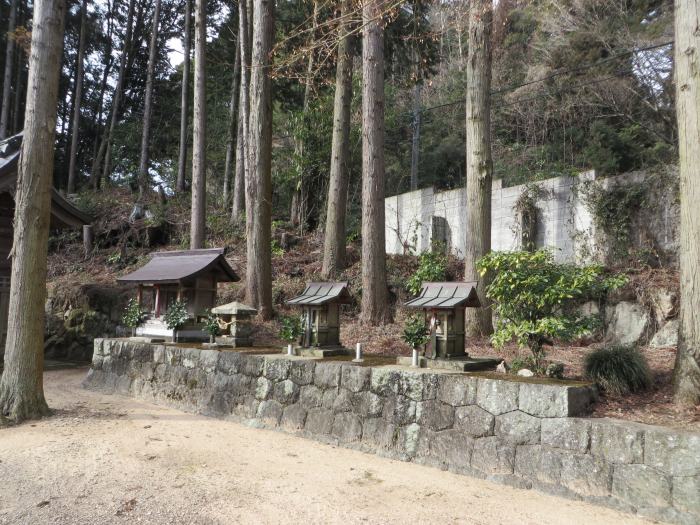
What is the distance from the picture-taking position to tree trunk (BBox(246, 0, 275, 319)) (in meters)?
10.4

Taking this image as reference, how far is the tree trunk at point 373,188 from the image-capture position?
974 centimetres

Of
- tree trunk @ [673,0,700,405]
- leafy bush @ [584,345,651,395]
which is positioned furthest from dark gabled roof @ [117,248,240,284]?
tree trunk @ [673,0,700,405]

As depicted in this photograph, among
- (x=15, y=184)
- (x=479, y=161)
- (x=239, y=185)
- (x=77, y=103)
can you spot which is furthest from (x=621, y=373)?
(x=77, y=103)

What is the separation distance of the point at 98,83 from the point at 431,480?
2712 centimetres

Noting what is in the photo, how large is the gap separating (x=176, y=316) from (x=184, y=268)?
0.86m

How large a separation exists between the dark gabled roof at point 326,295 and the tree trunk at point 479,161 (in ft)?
8.77

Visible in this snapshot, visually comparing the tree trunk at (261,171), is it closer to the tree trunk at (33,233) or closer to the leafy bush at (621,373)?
the tree trunk at (33,233)

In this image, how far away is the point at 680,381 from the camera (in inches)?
174

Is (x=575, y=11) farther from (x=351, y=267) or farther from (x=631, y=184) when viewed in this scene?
(x=351, y=267)

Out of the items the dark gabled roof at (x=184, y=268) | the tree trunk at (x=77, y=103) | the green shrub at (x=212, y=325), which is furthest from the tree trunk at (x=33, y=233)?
the tree trunk at (x=77, y=103)

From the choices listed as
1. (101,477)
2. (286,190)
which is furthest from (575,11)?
(101,477)

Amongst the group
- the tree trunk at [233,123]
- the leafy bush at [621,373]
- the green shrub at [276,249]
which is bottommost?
the leafy bush at [621,373]

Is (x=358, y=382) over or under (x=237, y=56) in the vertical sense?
under

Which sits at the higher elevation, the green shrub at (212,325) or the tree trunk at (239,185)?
the tree trunk at (239,185)
